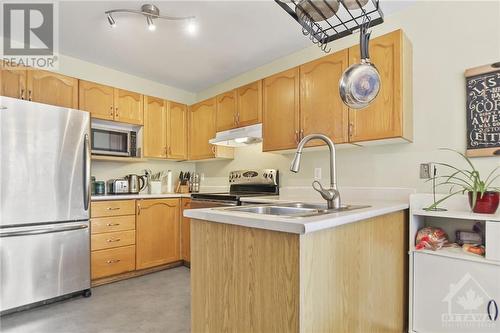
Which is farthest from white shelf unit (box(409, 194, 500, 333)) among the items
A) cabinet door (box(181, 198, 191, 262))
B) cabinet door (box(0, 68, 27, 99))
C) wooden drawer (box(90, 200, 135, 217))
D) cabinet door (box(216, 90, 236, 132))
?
cabinet door (box(0, 68, 27, 99))

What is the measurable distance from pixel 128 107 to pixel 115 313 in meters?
2.24

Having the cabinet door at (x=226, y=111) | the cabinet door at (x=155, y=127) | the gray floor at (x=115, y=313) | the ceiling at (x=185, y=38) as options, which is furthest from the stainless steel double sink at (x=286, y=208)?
the cabinet door at (x=155, y=127)

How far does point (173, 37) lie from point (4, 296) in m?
2.56

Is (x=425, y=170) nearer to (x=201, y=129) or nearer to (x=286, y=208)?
(x=286, y=208)

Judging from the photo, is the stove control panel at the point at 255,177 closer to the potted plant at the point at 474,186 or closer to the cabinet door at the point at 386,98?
the cabinet door at the point at 386,98

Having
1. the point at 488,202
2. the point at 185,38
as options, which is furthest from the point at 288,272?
the point at 185,38

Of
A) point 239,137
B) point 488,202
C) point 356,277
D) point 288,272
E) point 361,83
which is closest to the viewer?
point 288,272

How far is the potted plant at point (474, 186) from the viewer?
1635 mm

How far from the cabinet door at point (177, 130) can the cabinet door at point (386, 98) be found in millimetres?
2505

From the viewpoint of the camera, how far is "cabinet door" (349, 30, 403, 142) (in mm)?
1976

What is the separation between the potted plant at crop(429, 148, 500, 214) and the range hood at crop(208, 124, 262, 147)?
1635 mm

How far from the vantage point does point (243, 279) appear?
3.70ft

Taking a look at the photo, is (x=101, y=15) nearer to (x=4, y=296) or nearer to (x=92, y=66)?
(x=92, y=66)

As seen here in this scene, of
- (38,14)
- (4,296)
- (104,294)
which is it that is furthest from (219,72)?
(4,296)
